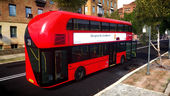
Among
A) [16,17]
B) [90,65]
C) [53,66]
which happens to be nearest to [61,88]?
[53,66]

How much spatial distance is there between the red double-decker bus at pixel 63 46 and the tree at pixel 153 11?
3.24m

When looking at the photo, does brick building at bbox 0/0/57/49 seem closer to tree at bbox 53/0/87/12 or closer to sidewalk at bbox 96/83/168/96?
tree at bbox 53/0/87/12

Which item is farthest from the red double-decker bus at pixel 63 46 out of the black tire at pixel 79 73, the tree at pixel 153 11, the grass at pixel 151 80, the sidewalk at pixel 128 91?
the tree at pixel 153 11

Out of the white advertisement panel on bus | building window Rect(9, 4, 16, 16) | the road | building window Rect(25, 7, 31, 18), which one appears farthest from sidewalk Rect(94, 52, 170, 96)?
building window Rect(25, 7, 31, 18)

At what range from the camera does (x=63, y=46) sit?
791 cm

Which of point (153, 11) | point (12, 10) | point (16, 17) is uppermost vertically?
point (12, 10)

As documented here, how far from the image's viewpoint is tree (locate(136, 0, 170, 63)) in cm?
1122

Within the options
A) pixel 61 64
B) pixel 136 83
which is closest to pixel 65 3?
pixel 61 64

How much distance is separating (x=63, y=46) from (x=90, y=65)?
322cm

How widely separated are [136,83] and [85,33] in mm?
4798

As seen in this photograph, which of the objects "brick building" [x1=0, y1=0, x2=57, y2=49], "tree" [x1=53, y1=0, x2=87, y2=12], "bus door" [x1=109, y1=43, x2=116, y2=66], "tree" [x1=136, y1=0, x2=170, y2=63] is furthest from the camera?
"brick building" [x1=0, y1=0, x2=57, y2=49]

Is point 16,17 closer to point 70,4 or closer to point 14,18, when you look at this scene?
point 14,18

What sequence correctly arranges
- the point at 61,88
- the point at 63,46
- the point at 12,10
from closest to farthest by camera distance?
the point at 63,46
the point at 61,88
the point at 12,10

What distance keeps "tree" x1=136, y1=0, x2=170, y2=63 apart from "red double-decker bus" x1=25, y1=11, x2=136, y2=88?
128 inches
